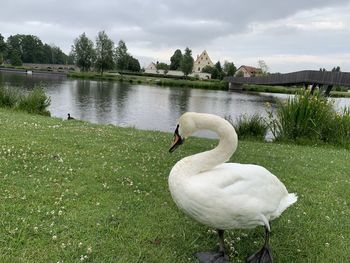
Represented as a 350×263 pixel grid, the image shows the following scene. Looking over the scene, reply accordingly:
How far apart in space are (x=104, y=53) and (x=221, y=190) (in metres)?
129

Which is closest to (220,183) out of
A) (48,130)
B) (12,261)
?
(12,261)

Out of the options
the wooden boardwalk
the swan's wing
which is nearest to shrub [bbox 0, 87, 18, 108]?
the swan's wing

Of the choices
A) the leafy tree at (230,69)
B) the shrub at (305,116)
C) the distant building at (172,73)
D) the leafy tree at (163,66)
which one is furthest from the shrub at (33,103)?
the leafy tree at (163,66)

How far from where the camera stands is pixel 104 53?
126m

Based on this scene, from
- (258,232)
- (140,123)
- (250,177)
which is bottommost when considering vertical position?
(140,123)

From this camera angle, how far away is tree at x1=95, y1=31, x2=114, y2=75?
12508 centimetres

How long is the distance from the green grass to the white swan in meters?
0.73

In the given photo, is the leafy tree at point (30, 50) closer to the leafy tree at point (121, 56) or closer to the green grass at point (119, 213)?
the leafy tree at point (121, 56)

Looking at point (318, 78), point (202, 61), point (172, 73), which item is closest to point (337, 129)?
point (318, 78)

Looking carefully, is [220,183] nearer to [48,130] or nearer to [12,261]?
[12,261]

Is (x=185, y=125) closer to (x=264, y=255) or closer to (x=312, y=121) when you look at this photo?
(x=264, y=255)

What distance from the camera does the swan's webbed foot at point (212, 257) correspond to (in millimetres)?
4406

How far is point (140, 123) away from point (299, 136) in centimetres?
1431

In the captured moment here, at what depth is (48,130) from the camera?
11.0 m
